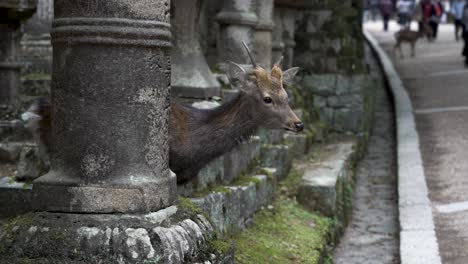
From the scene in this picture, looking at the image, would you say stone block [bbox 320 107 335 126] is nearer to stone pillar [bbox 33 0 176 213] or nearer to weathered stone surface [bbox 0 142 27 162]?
weathered stone surface [bbox 0 142 27 162]

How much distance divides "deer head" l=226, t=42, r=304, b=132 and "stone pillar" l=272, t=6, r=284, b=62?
4.97m

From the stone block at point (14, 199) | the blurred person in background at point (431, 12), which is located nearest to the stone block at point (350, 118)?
the stone block at point (14, 199)

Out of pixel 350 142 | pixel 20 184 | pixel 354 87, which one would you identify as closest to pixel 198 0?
pixel 20 184

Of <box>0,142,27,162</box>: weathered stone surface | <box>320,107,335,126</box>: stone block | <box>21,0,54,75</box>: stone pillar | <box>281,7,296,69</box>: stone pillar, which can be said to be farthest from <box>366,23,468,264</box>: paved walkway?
<box>21,0,54,75</box>: stone pillar

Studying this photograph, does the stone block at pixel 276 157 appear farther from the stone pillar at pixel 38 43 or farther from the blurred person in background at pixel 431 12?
the blurred person in background at pixel 431 12

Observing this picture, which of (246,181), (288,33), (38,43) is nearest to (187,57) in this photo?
(246,181)

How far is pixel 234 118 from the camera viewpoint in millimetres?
6043

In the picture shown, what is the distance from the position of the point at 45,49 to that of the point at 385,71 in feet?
39.7

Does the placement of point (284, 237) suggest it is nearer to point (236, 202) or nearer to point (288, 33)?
point (236, 202)

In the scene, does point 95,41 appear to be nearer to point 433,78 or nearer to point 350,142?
point 350,142

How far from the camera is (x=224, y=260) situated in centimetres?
432

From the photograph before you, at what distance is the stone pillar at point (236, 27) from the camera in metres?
8.46

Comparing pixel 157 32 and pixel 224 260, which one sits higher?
pixel 157 32

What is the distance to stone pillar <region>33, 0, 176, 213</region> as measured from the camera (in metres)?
3.89
